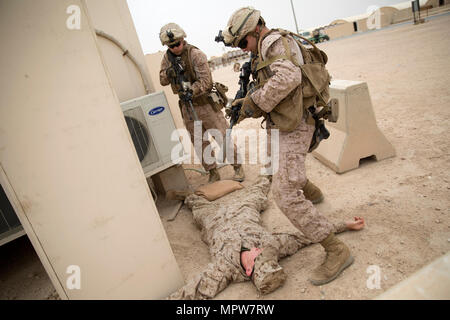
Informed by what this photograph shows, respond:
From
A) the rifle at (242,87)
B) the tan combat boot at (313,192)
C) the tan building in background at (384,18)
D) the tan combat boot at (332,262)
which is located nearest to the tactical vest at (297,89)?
the rifle at (242,87)

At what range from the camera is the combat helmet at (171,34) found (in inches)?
141

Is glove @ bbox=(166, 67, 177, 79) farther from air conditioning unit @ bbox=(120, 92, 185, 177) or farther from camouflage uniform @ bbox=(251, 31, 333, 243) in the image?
camouflage uniform @ bbox=(251, 31, 333, 243)

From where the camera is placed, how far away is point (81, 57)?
172cm

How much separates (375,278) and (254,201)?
136 cm

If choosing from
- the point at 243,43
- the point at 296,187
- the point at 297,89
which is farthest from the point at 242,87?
the point at 296,187

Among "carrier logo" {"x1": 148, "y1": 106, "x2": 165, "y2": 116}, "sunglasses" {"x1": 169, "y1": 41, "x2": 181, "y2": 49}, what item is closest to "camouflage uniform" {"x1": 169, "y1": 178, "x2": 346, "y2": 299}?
"carrier logo" {"x1": 148, "y1": 106, "x2": 165, "y2": 116}

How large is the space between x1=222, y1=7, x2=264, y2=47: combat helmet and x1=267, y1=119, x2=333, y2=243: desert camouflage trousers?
30.8 inches

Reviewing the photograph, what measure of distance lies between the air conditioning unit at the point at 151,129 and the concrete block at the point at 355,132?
2.00m

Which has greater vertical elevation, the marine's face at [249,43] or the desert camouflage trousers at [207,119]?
the marine's face at [249,43]

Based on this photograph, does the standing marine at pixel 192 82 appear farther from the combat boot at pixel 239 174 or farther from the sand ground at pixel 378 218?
the sand ground at pixel 378 218

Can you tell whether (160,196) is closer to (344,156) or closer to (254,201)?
(254,201)

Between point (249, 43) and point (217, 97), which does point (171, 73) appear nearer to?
point (217, 97)
